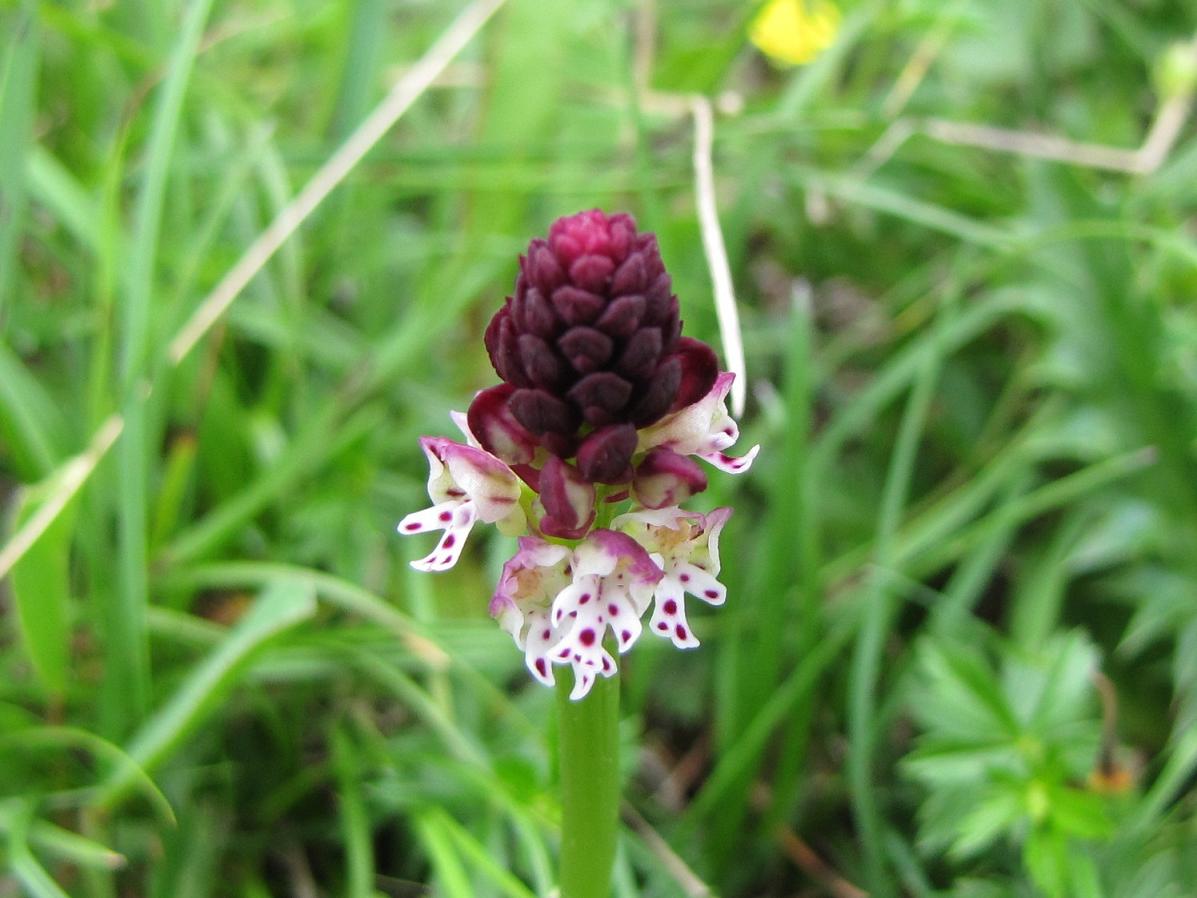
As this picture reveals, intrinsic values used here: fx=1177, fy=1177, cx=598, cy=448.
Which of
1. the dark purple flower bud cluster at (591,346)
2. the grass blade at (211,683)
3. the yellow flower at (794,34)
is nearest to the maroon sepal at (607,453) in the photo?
the dark purple flower bud cluster at (591,346)

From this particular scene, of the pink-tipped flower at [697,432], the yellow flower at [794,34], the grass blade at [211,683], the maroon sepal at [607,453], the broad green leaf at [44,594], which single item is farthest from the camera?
the yellow flower at [794,34]

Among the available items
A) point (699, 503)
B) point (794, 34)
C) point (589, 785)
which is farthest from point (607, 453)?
point (794, 34)

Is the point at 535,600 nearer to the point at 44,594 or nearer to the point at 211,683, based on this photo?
the point at 211,683

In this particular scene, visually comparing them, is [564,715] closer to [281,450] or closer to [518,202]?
[281,450]

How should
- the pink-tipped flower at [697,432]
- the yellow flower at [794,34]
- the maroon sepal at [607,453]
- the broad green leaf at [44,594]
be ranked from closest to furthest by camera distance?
the maroon sepal at [607,453], the pink-tipped flower at [697,432], the broad green leaf at [44,594], the yellow flower at [794,34]

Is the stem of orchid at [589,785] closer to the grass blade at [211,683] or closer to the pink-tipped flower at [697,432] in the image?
the pink-tipped flower at [697,432]

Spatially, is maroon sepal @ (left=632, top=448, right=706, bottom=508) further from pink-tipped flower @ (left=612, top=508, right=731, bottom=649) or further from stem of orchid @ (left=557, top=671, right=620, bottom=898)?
stem of orchid @ (left=557, top=671, right=620, bottom=898)
